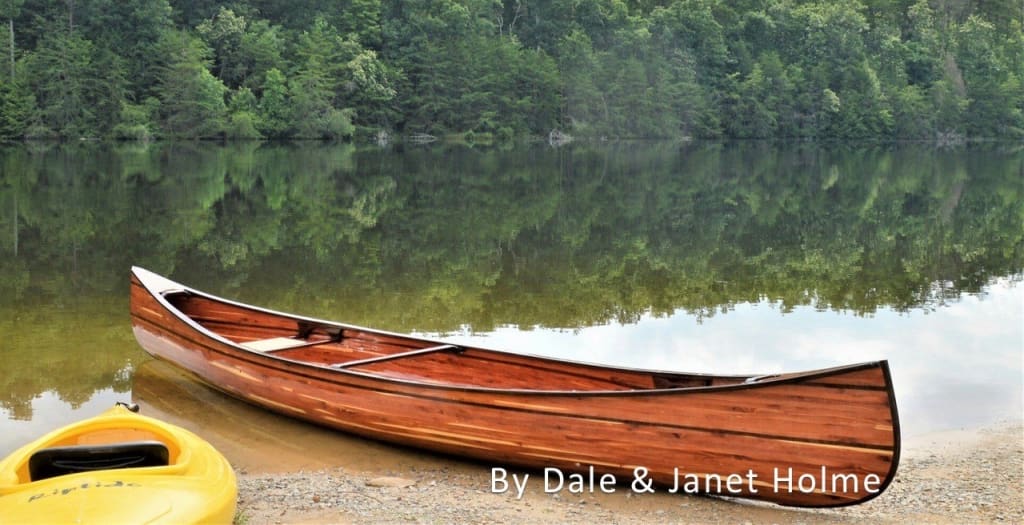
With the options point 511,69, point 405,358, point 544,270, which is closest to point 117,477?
point 405,358

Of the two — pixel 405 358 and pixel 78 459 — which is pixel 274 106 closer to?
pixel 405 358

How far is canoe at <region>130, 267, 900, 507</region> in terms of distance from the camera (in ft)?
18.2

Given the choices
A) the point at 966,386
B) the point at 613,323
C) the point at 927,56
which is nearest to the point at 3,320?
the point at 613,323

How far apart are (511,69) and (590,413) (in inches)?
2475

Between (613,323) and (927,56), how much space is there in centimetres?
7262

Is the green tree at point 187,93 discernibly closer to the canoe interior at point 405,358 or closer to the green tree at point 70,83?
the green tree at point 70,83

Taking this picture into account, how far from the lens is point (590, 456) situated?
629 centimetres

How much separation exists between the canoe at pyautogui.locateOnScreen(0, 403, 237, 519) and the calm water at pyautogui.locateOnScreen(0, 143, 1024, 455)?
234cm

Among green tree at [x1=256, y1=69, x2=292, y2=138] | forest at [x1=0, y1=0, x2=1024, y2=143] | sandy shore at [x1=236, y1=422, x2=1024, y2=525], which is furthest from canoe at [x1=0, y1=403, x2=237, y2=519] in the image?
green tree at [x1=256, y1=69, x2=292, y2=138]

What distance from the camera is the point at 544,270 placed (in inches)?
616

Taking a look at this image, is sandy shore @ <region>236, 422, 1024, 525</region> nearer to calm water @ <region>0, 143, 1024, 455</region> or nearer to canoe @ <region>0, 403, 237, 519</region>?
canoe @ <region>0, 403, 237, 519</region>

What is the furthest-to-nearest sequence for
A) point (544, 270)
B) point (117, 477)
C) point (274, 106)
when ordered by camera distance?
1. point (274, 106)
2. point (544, 270)
3. point (117, 477)

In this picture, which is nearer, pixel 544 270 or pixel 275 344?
pixel 275 344

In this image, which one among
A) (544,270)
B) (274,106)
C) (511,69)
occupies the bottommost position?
(544,270)
